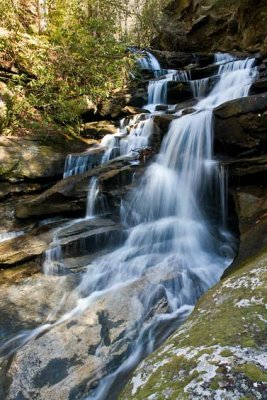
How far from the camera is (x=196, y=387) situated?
1.93 meters

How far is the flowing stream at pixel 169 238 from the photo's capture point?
15.7 feet

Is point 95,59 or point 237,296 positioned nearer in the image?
point 237,296

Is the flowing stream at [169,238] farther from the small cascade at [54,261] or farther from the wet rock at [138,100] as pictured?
the wet rock at [138,100]

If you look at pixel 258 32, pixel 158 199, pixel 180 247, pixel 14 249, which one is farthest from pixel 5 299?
pixel 258 32

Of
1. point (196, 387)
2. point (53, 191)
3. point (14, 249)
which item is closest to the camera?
point (196, 387)

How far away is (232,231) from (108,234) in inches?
94.2

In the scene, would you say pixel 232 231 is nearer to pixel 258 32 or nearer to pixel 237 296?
pixel 237 296

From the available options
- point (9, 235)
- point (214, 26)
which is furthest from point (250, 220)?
point (214, 26)

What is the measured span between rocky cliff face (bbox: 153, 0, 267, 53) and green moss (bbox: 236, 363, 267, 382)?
1471cm

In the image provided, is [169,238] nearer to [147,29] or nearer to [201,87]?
[201,87]

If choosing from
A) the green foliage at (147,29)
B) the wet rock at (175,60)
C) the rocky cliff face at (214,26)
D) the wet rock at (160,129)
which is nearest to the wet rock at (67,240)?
the wet rock at (160,129)

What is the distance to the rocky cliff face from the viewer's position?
16.2 meters

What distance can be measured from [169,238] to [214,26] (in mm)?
18288

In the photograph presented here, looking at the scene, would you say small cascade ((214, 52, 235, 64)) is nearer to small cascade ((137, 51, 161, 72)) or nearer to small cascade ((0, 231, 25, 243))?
small cascade ((137, 51, 161, 72))
